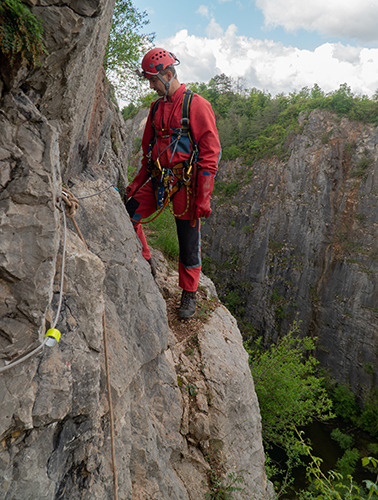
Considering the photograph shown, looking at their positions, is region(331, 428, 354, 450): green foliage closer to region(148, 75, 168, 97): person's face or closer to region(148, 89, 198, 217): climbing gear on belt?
region(148, 89, 198, 217): climbing gear on belt

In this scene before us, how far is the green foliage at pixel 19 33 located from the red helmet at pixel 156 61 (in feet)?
5.67

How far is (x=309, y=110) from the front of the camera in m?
21.8

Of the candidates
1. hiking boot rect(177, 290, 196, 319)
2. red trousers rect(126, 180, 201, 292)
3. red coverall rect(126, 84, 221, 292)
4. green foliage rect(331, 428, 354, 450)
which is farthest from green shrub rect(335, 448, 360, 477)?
red coverall rect(126, 84, 221, 292)

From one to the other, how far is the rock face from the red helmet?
552mm

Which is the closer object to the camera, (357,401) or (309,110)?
(357,401)

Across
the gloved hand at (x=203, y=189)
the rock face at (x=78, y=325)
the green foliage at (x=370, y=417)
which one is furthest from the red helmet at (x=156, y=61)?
the green foliage at (x=370, y=417)

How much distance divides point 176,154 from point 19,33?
1.99 meters

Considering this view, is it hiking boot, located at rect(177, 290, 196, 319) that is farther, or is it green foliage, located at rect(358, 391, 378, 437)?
green foliage, located at rect(358, 391, 378, 437)

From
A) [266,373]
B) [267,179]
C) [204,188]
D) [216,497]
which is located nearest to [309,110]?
[267,179]

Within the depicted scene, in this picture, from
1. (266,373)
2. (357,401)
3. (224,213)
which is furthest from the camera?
(224,213)

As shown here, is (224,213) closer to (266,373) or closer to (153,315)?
(266,373)

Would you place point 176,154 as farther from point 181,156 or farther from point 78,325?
point 78,325

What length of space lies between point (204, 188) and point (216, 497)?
9.92 feet

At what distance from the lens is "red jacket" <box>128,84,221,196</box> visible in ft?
10.5
